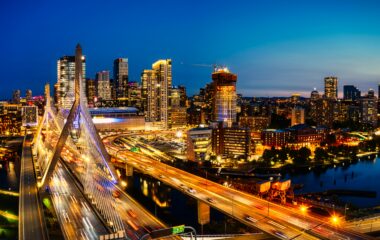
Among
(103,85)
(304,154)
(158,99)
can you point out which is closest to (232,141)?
(304,154)

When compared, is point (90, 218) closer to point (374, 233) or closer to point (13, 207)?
point (13, 207)

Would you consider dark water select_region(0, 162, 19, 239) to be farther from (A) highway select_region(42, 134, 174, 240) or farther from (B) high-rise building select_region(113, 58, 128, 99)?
(B) high-rise building select_region(113, 58, 128, 99)

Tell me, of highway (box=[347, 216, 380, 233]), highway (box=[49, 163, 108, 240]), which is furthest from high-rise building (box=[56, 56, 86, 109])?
highway (box=[347, 216, 380, 233])

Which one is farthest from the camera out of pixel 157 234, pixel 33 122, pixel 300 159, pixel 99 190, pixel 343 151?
pixel 33 122

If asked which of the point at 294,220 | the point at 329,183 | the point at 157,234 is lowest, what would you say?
the point at 329,183

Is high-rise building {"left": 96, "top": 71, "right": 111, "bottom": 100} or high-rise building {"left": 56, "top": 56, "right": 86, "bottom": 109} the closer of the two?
high-rise building {"left": 56, "top": 56, "right": 86, "bottom": 109}

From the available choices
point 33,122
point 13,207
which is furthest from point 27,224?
point 33,122

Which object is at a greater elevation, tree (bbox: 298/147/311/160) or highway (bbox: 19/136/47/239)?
highway (bbox: 19/136/47/239)
